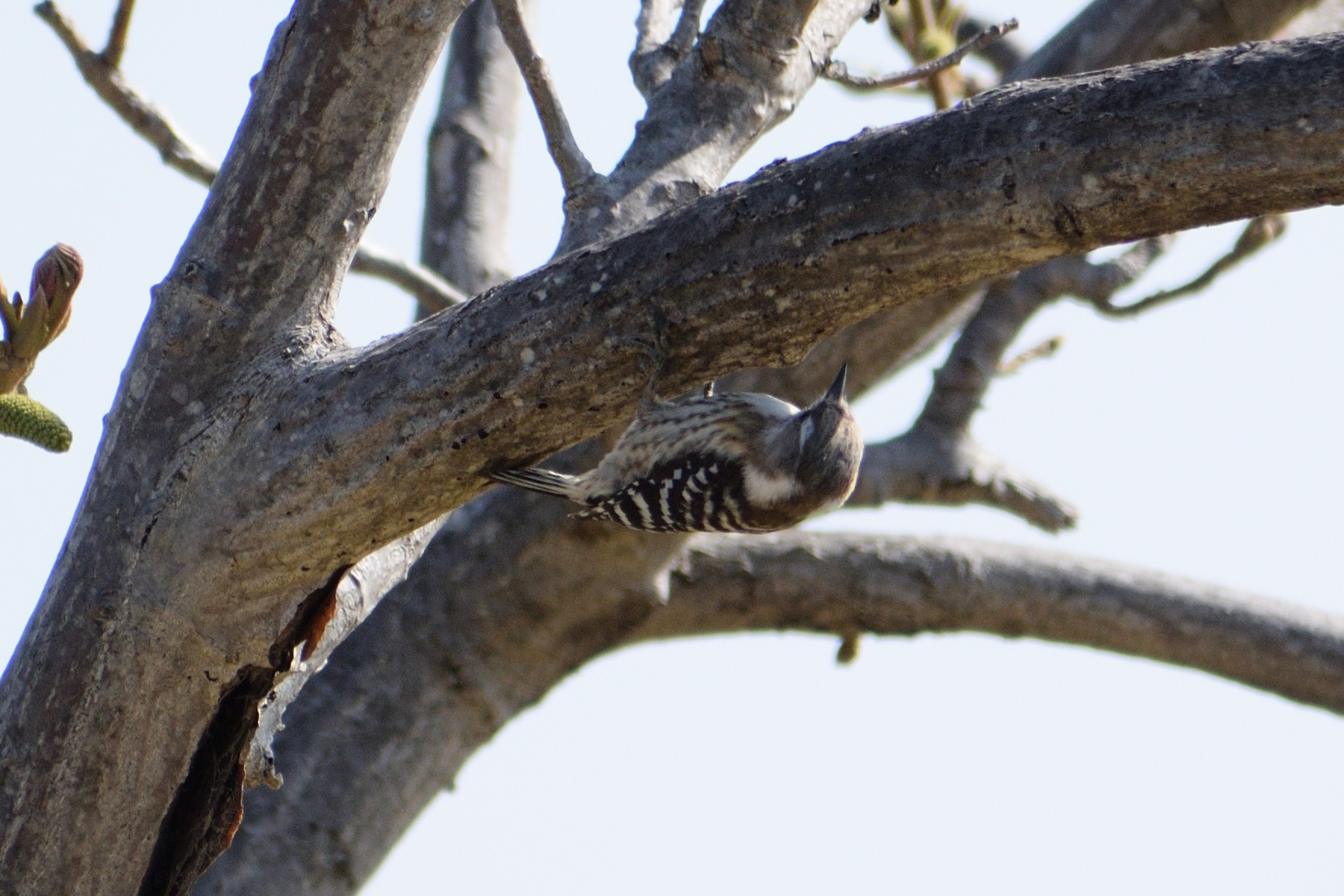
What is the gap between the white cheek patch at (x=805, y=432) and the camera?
4371 millimetres

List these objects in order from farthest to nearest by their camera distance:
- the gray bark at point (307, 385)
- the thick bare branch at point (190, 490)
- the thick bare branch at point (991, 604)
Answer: the thick bare branch at point (991, 604) → the thick bare branch at point (190, 490) → the gray bark at point (307, 385)

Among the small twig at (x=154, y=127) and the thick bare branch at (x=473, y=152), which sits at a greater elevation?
the thick bare branch at (x=473, y=152)

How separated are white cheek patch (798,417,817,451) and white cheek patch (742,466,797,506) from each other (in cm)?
13

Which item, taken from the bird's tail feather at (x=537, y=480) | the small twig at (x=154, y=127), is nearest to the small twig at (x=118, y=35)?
the small twig at (x=154, y=127)

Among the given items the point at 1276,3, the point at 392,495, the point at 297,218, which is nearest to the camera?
the point at 392,495

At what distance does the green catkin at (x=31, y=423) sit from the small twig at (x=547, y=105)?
1.58 metres

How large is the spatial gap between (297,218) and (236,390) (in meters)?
0.42

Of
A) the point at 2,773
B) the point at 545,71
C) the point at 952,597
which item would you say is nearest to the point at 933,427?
the point at 952,597

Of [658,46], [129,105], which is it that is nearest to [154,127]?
[129,105]

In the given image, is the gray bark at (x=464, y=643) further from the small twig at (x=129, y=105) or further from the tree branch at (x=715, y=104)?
the small twig at (x=129, y=105)

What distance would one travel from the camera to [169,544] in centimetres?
279

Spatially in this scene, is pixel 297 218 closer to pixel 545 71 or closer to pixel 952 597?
pixel 545 71

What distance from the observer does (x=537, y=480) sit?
3.63 m

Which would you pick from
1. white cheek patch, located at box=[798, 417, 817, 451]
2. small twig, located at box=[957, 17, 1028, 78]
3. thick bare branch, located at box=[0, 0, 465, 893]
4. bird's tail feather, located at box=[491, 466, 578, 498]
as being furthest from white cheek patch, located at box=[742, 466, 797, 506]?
small twig, located at box=[957, 17, 1028, 78]
